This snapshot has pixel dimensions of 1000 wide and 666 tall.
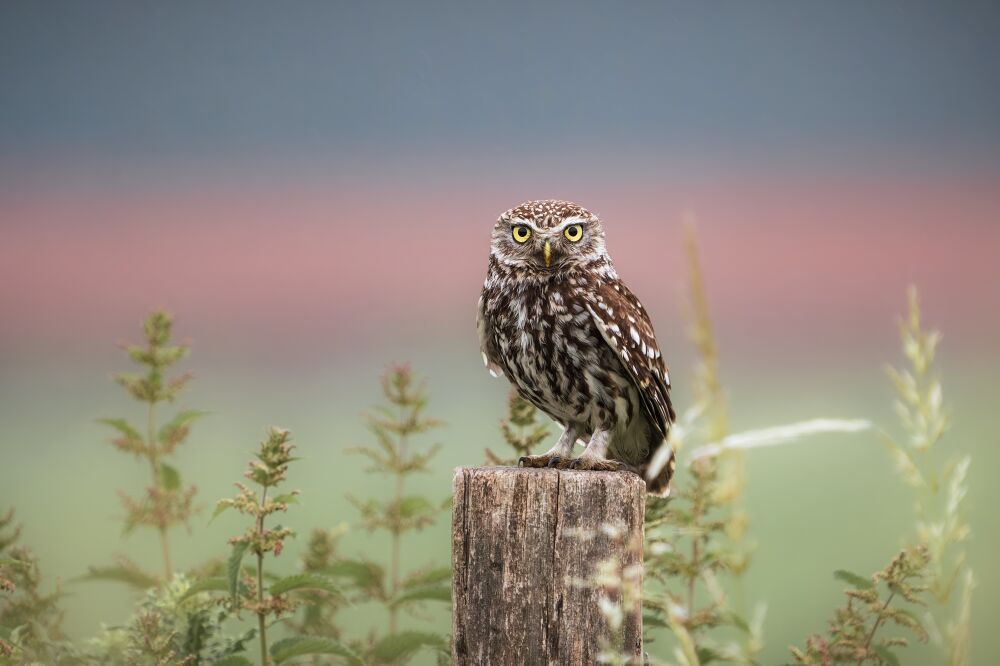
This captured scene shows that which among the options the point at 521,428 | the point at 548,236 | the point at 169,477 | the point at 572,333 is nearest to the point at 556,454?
the point at 521,428

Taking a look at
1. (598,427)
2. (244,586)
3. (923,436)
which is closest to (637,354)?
(598,427)

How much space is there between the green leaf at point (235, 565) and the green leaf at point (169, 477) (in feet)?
4.48

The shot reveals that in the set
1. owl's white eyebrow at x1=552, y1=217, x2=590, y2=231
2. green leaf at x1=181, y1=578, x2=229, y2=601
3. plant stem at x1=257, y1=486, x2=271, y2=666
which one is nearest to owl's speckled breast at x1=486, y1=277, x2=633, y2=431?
owl's white eyebrow at x1=552, y1=217, x2=590, y2=231

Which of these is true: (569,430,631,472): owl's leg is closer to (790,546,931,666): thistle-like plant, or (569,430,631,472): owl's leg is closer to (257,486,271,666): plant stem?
(790,546,931,666): thistle-like plant

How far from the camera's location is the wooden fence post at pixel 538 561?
124 inches

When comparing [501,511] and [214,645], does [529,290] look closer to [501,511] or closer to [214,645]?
[501,511]

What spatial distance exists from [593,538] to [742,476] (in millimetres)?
1925

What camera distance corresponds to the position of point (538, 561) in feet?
10.5

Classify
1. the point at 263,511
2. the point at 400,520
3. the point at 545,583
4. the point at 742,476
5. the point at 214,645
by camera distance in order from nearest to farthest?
the point at 742,476
the point at 545,583
the point at 263,511
the point at 214,645
the point at 400,520

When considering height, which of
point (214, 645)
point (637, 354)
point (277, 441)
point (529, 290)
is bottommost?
point (214, 645)

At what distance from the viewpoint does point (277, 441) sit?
3.55m

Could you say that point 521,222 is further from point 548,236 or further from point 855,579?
point 855,579

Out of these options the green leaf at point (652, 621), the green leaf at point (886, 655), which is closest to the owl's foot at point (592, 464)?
the green leaf at point (652, 621)

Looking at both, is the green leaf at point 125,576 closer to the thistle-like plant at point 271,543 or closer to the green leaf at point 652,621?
the thistle-like plant at point 271,543
